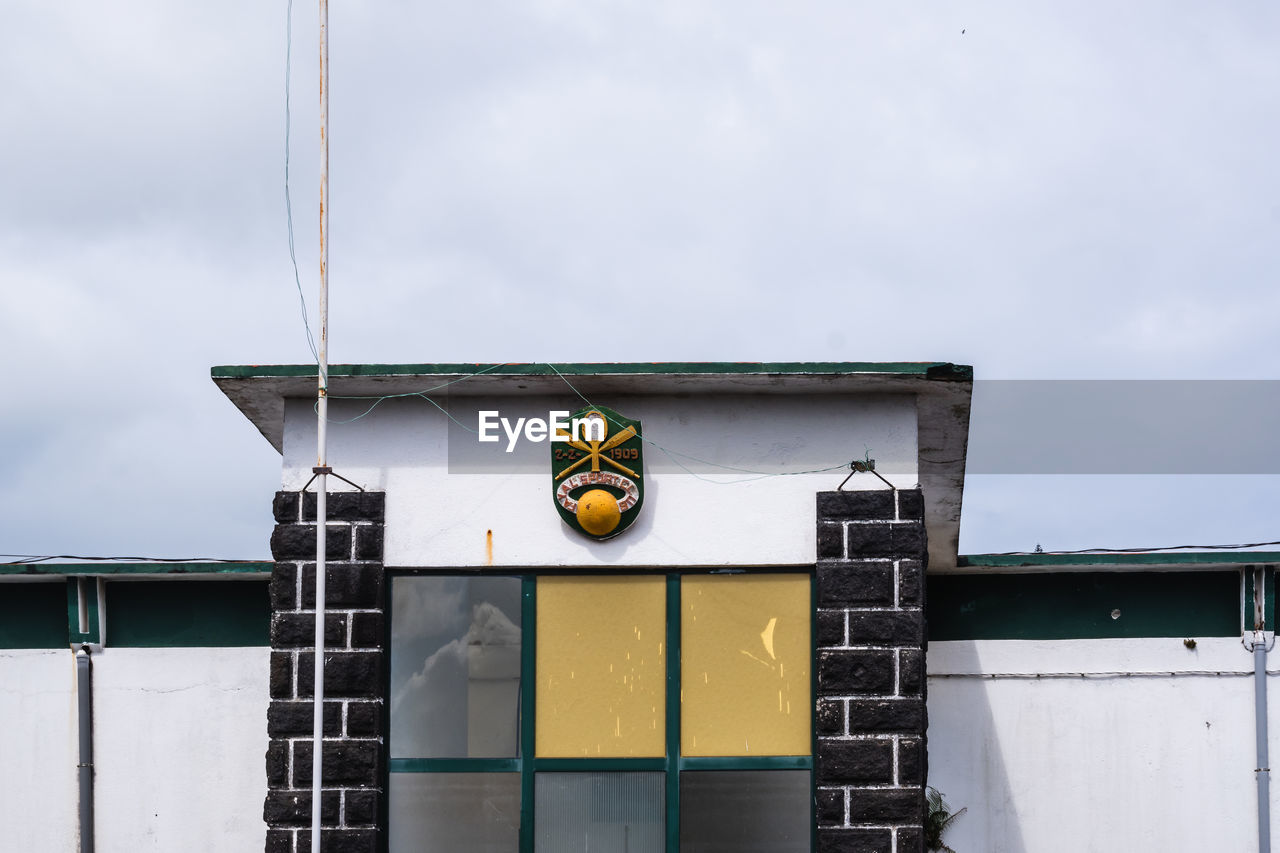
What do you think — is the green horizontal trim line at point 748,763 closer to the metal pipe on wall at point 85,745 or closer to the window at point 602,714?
the window at point 602,714

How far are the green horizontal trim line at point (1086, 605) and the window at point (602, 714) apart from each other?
160 inches

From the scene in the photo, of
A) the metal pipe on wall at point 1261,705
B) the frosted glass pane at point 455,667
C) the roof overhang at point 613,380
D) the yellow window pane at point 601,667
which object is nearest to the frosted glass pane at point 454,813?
the frosted glass pane at point 455,667

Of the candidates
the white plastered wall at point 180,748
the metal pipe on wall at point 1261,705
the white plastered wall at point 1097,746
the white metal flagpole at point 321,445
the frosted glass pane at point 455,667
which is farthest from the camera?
the white plastered wall at point 180,748

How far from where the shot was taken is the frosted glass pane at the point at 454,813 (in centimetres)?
829

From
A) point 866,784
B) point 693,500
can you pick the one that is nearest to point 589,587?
point 693,500

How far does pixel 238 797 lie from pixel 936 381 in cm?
694

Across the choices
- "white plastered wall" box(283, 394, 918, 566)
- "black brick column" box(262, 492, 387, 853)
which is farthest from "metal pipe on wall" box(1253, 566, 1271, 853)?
"black brick column" box(262, 492, 387, 853)

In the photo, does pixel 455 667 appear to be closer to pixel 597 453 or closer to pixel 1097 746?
pixel 597 453

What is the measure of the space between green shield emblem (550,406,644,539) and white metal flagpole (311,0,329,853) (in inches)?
53.5

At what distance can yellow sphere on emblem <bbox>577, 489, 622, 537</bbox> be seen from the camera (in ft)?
27.1

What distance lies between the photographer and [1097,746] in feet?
38.4

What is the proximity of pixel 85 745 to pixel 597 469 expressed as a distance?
19.5 ft

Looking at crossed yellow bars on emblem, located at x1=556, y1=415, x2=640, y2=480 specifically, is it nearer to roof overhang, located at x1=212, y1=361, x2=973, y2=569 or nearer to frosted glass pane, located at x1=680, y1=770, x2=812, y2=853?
roof overhang, located at x1=212, y1=361, x2=973, y2=569

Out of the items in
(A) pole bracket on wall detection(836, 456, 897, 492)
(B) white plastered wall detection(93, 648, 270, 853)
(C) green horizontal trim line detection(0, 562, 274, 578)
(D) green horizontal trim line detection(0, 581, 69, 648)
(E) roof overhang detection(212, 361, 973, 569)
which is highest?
(E) roof overhang detection(212, 361, 973, 569)
